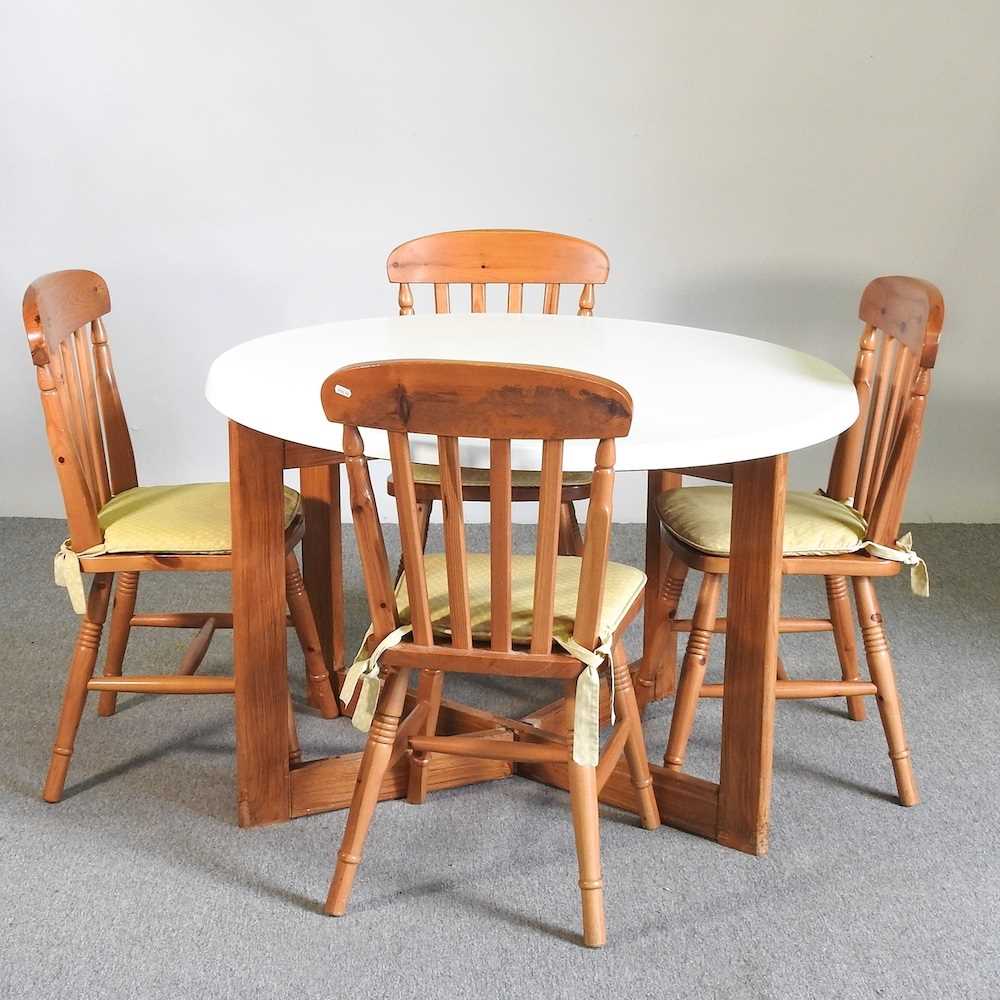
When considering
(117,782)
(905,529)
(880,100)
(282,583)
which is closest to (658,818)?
(282,583)

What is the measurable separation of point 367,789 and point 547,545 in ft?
1.81

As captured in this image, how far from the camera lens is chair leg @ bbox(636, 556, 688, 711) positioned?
239cm

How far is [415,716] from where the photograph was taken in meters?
2.11

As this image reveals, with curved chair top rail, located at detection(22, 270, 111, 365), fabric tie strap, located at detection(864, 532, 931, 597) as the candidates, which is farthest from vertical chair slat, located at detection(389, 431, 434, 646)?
fabric tie strap, located at detection(864, 532, 931, 597)

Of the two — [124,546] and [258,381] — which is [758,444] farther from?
[124,546]

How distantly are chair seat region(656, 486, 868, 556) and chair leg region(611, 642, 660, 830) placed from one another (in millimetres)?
253

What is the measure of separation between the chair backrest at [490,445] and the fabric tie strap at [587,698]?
2cm

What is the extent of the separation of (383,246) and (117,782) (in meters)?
1.87

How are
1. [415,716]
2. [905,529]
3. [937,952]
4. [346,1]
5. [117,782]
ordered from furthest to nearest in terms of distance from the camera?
[905,529] → [346,1] → [117,782] → [415,716] → [937,952]

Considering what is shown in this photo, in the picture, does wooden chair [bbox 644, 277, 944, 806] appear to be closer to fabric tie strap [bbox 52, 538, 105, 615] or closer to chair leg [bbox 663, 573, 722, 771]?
chair leg [bbox 663, 573, 722, 771]

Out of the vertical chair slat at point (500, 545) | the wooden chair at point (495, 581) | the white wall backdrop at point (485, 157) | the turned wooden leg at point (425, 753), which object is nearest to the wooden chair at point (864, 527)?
the wooden chair at point (495, 581)

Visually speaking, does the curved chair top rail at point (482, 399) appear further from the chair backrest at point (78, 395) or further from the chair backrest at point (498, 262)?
the chair backrest at point (498, 262)

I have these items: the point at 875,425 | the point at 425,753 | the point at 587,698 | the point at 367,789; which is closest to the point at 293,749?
the point at 425,753

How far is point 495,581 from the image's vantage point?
1.67 meters
